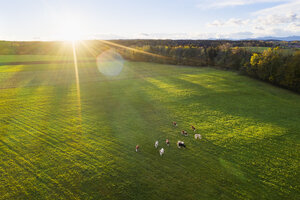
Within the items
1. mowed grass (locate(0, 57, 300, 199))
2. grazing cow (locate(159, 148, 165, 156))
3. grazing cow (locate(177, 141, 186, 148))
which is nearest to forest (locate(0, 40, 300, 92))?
mowed grass (locate(0, 57, 300, 199))

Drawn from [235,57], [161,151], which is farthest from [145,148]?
[235,57]

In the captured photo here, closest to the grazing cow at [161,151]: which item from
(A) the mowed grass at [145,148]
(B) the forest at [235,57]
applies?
(A) the mowed grass at [145,148]

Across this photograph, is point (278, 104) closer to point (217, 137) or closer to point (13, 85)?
point (217, 137)

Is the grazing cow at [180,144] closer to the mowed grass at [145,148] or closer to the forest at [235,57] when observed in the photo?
the mowed grass at [145,148]

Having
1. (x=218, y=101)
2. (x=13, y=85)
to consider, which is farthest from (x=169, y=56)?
(x=13, y=85)

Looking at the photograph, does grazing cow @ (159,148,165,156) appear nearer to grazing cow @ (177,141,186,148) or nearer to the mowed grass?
the mowed grass

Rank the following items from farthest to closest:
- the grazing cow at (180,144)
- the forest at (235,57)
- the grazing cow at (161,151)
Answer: the forest at (235,57) < the grazing cow at (180,144) < the grazing cow at (161,151)

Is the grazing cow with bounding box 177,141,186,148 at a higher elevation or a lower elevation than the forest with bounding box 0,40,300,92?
lower

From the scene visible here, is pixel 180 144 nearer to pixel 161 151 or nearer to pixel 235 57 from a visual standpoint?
pixel 161 151
